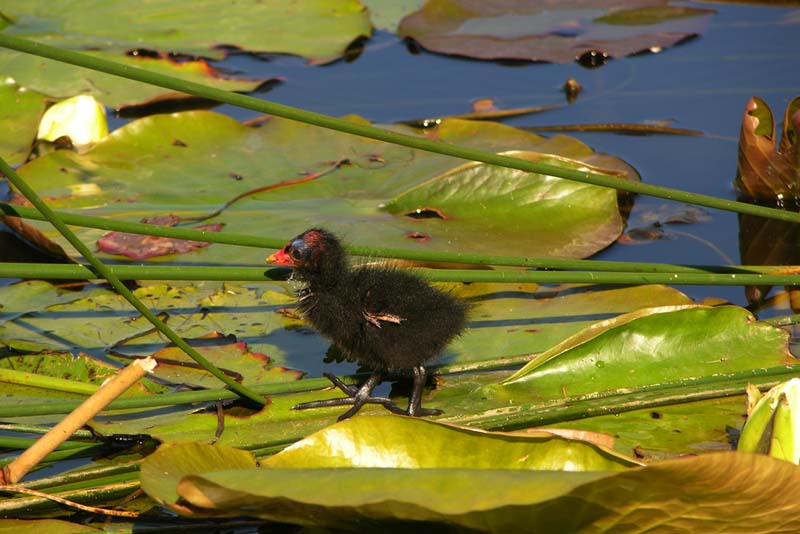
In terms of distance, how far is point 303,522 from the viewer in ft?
5.99

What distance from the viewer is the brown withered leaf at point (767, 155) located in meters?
3.52

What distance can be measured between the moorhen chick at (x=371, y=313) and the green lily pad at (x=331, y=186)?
0.62m

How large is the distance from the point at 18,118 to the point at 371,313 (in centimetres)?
241

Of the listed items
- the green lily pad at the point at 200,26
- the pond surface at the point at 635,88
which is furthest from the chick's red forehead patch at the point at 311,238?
the green lily pad at the point at 200,26

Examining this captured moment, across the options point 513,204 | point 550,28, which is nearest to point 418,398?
point 513,204

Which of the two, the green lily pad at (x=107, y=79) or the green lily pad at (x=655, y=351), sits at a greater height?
the green lily pad at (x=107, y=79)

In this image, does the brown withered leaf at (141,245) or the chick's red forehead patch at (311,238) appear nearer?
the chick's red forehead patch at (311,238)

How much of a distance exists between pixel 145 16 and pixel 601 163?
257cm

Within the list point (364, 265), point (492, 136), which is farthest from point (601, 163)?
point (364, 265)

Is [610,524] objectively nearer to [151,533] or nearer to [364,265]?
[151,533]

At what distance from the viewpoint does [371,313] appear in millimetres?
2439

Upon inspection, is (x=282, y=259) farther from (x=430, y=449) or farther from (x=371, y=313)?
(x=430, y=449)

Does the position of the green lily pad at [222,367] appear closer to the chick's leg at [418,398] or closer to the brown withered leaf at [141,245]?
the chick's leg at [418,398]

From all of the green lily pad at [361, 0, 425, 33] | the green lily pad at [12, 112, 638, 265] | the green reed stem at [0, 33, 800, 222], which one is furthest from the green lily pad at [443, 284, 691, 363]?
the green lily pad at [361, 0, 425, 33]
